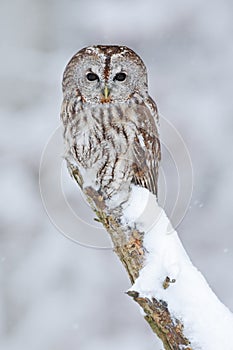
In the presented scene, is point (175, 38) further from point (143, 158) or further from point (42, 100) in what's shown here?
point (143, 158)

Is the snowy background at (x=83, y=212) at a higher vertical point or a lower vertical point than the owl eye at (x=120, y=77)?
higher

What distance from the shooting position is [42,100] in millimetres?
7730

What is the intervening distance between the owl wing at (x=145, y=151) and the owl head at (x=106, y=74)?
0.41 ft

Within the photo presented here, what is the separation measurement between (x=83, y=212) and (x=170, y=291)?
3858mm

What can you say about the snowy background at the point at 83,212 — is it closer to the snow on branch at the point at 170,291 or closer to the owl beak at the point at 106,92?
the owl beak at the point at 106,92

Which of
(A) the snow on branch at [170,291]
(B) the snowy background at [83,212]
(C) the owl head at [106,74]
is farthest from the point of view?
(B) the snowy background at [83,212]

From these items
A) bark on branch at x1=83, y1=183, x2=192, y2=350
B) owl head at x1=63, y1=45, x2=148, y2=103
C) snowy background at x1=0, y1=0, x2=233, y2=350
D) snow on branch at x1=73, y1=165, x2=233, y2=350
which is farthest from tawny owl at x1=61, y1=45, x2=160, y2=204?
snowy background at x1=0, y1=0, x2=233, y2=350

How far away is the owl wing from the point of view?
4.10 m

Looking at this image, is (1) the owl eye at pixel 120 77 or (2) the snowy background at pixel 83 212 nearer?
(1) the owl eye at pixel 120 77

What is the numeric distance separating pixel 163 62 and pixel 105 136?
13.1ft

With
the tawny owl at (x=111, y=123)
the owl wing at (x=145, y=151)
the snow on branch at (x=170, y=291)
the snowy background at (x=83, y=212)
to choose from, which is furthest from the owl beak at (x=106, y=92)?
the snowy background at (x=83, y=212)

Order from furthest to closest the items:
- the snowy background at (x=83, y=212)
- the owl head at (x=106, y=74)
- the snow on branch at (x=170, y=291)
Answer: the snowy background at (x=83, y=212)
the owl head at (x=106, y=74)
the snow on branch at (x=170, y=291)

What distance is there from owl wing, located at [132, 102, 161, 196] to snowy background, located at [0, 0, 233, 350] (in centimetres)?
286

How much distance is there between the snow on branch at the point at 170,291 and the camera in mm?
3039
